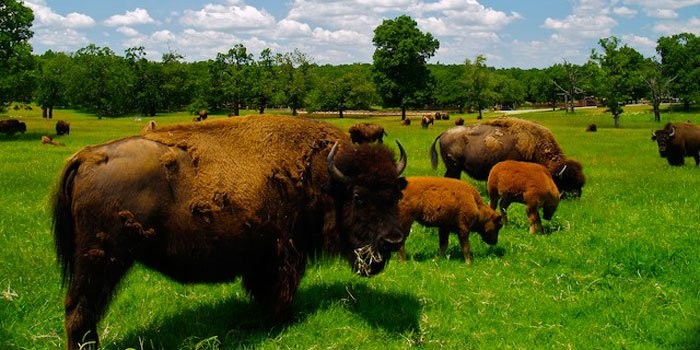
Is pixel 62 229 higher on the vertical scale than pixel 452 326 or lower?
higher

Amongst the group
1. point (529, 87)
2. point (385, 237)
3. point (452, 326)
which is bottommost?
point (452, 326)

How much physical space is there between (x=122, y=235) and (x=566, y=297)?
5.33 metres

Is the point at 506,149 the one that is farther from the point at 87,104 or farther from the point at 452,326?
the point at 87,104

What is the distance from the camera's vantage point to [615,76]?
55.8 metres

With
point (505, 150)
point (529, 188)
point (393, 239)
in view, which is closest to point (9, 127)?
point (505, 150)

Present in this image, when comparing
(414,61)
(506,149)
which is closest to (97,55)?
(414,61)

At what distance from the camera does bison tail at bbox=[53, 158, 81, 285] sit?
16.4 feet

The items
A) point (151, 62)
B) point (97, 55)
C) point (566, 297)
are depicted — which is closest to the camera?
point (566, 297)

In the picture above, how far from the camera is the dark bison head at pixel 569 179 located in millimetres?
13660

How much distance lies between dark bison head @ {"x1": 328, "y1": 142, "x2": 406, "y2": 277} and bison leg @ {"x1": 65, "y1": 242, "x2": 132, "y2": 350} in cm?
240

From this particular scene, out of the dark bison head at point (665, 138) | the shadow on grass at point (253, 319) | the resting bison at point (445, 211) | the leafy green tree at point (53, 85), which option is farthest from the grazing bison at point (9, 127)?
the dark bison head at point (665, 138)

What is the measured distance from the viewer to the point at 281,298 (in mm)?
5898

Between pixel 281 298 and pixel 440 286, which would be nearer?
pixel 281 298

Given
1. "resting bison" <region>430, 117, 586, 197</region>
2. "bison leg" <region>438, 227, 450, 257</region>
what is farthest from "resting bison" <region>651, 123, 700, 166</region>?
"bison leg" <region>438, 227, 450, 257</region>
